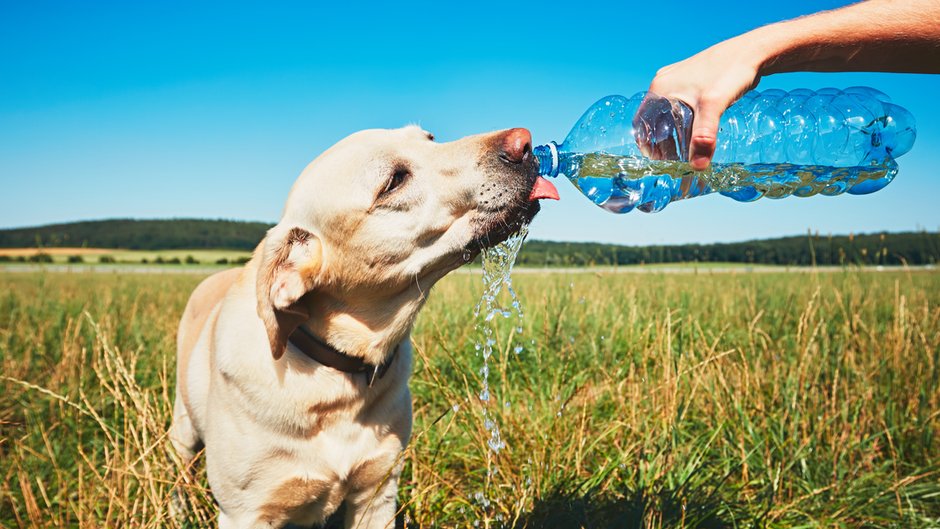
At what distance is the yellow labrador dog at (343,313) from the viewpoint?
7.50 ft

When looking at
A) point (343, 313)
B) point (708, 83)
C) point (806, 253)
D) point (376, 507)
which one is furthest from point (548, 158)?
point (806, 253)

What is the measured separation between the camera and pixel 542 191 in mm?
2279

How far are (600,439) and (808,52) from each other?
1971mm

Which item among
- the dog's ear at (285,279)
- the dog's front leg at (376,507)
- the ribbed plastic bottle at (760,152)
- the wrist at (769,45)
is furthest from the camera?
the dog's front leg at (376,507)

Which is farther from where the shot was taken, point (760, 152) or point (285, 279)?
point (760, 152)

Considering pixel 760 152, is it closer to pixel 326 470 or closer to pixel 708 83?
pixel 708 83

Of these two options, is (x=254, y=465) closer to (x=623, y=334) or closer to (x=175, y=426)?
(x=175, y=426)

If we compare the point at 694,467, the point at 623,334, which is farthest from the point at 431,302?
the point at 694,467

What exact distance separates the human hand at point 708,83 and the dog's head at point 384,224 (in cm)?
70

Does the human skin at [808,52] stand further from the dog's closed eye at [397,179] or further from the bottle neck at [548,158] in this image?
the dog's closed eye at [397,179]

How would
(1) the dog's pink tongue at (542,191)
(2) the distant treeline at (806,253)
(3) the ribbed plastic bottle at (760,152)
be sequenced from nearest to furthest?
(1) the dog's pink tongue at (542,191) < (3) the ribbed plastic bottle at (760,152) < (2) the distant treeline at (806,253)

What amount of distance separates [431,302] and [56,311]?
412cm

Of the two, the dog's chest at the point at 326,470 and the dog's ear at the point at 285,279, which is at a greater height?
the dog's ear at the point at 285,279

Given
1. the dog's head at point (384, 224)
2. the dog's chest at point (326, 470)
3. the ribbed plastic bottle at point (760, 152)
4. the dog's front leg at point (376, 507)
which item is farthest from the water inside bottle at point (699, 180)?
the dog's front leg at point (376, 507)
